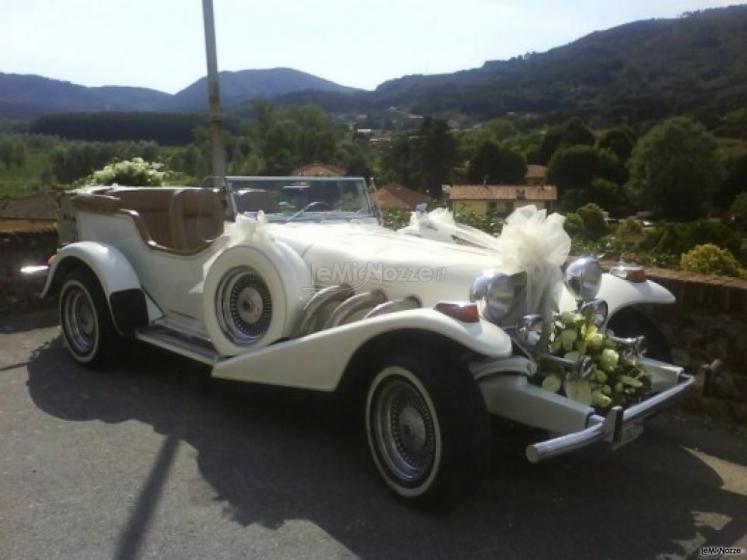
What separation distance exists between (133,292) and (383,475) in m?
2.79

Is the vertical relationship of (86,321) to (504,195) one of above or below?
above

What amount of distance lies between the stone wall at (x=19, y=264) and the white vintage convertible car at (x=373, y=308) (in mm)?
1689

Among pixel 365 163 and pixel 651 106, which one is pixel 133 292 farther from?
pixel 651 106

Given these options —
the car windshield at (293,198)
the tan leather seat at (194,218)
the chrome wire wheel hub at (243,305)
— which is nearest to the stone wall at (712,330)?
the car windshield at (293,198)

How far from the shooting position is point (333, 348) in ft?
11.3

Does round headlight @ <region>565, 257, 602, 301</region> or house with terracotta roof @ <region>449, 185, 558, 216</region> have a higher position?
round headlight @ <region>565, 257, 602, 301</region>

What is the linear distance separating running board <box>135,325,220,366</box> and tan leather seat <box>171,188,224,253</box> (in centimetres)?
75

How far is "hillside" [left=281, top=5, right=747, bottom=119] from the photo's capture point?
126 m

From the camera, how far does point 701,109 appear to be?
362 feet

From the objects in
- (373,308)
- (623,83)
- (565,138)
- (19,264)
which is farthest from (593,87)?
(373,308)

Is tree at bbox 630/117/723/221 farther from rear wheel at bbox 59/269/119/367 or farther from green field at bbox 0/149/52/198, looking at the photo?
rear wheel at bbox 59/269/119/367

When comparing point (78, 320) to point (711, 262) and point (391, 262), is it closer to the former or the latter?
point (391, 262)

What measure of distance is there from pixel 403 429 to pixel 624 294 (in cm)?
182

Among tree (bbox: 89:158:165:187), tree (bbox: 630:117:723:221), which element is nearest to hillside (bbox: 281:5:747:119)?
tree (bbox: 630:117:723:221)
